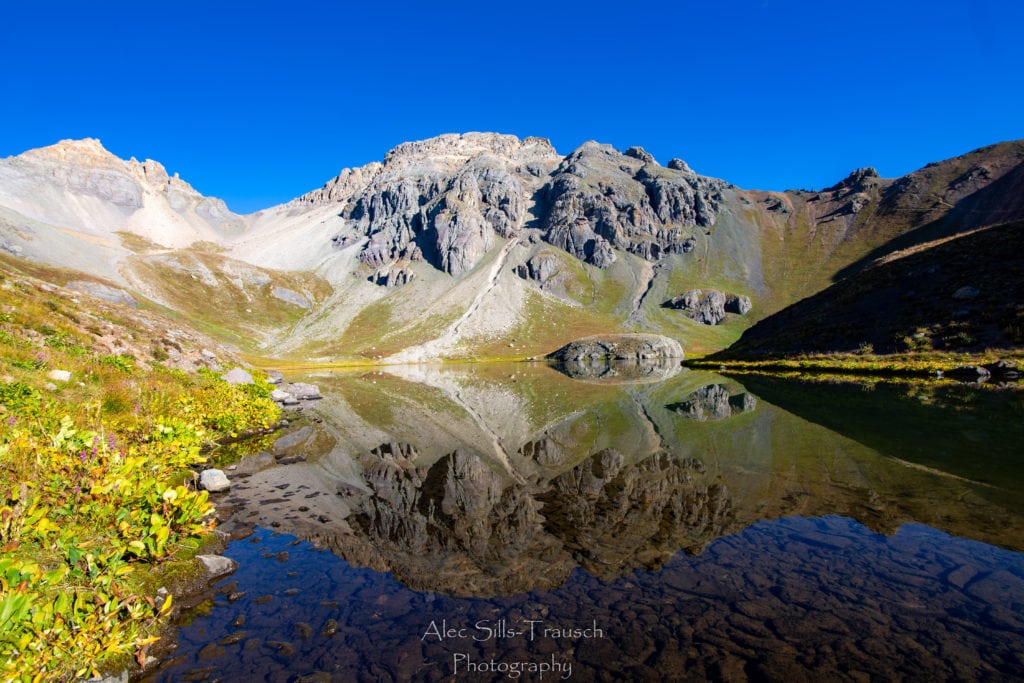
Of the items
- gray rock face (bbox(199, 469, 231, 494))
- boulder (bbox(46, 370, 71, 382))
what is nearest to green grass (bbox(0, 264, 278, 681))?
boulder (bbox(46, 370, 71, 382))

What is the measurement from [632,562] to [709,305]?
177 metres

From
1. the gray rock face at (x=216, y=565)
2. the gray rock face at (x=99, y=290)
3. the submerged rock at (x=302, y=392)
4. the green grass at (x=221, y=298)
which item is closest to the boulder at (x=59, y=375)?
the gray rock face at (x=216, y=565)

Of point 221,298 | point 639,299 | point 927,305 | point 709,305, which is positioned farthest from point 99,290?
point 709,305

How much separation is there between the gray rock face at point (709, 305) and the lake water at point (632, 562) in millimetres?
153087

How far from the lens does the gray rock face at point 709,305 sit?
558 ft

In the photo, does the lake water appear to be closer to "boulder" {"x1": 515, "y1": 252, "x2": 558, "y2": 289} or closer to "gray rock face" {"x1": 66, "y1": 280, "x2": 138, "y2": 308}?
"gray rock face" {"x1": 66, "y1": 280, "x2": 138, "y2": 308}

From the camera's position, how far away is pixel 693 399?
135 feet

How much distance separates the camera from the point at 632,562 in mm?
11609

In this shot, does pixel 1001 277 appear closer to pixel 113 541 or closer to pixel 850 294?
pixel 850 294

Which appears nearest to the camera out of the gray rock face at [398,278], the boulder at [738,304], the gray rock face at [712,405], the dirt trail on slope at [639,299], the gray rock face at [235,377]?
the gray rock face at [712,405]

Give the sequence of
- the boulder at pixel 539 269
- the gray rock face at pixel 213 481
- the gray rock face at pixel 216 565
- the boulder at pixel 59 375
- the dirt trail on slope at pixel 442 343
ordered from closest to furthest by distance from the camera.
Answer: the gray rock face at pixel 216 565 < the gray rock face at pixel 213 481 < the boulder at pixel 59 375 < the dirt trail on slope at pixel 442 343 < the boulder at pixel 539 269

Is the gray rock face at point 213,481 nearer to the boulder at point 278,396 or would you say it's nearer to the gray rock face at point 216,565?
the gray rock face at point 216,565

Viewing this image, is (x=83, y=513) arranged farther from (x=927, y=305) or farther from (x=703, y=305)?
(x=703, y=305)

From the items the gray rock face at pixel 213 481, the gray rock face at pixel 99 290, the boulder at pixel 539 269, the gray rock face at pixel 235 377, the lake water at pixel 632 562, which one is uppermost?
the boulder at pixel 539 269
